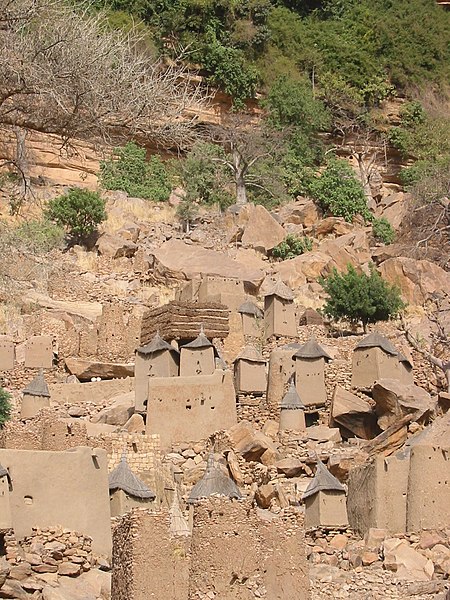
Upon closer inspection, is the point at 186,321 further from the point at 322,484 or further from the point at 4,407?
the point at 322,484

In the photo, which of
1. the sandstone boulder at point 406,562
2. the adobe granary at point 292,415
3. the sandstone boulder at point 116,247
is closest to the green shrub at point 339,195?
the sandstone boulder at point 116,247

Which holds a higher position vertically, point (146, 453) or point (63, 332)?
point (63, 332)

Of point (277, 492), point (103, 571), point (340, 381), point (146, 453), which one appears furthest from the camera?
point (340, 381)

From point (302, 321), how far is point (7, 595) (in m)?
16.4

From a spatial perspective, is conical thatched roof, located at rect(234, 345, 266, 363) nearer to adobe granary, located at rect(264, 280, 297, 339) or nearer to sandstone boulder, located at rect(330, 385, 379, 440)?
sandstone boulder, located at rect(330, 385, 379, 440)

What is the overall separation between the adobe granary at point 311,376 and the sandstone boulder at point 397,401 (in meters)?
1.05

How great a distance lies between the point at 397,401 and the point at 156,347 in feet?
15.2

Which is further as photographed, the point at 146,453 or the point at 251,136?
the point at 251,136

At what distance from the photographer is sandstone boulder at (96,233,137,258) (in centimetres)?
3300

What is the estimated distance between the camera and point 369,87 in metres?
45.8

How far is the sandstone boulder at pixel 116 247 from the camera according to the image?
108 ft

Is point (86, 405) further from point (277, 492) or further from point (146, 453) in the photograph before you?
point (277, 492)

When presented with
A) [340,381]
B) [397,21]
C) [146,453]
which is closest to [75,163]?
[397,21]

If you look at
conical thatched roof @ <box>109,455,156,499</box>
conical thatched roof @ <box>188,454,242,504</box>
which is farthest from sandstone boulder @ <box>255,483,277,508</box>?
conical thatched roof @ <box>109,455,156,499</box>
